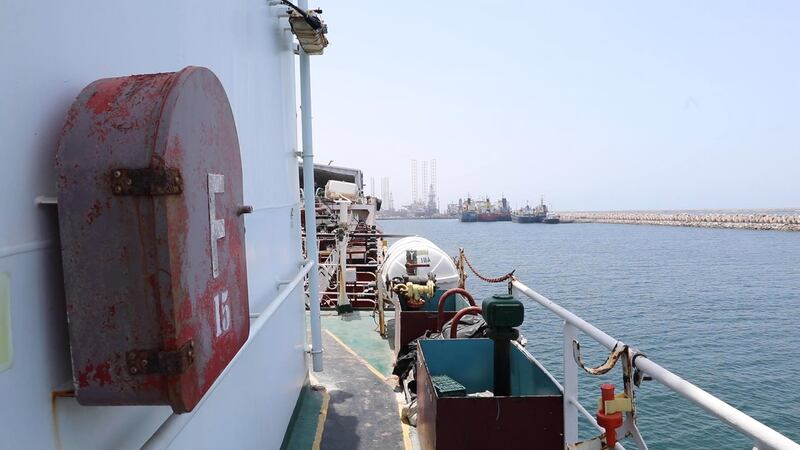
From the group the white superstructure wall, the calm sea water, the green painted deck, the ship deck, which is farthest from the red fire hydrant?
the calm sea water

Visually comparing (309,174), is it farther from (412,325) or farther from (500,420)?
(500,420)

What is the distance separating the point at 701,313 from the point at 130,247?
26.5 metres

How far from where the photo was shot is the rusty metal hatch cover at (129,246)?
129 cm

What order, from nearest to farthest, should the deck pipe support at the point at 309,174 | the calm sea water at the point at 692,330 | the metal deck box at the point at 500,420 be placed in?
the metal deck box at the point at 500,420 → the deck pipe support at the point at 309,174 → the calm sea water at the point at 692,330

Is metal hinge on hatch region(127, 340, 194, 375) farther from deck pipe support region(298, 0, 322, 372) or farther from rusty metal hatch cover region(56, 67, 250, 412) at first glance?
deck pipe support region(298, 0, 322, 372)

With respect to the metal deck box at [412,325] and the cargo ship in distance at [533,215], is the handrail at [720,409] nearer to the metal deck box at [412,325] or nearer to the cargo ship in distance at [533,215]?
the metal deck box at [412,325]

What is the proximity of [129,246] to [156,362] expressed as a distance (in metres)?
0.32

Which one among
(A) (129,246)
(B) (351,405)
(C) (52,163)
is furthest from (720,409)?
(B) (351,405)

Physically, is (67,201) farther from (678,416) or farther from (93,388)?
(678,416)

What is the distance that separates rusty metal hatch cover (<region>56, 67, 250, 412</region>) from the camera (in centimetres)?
129

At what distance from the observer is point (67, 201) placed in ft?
4.29

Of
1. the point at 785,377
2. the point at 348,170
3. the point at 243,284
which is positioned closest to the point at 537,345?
the point at 785,377

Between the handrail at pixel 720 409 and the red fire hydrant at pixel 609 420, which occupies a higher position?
the handrail at pixel 720 409

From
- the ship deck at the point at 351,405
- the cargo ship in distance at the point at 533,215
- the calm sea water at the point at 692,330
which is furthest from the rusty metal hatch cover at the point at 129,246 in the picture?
the cargo ship in distance at the point at 533,215
